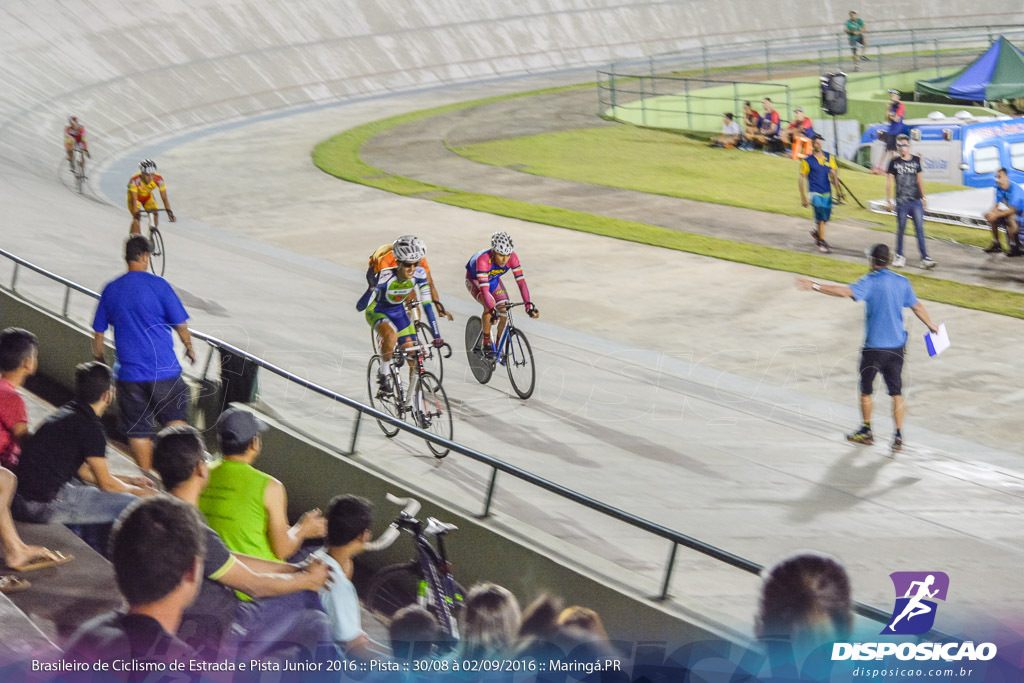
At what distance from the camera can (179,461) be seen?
4371 mm

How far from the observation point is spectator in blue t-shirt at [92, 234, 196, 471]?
6.52 m

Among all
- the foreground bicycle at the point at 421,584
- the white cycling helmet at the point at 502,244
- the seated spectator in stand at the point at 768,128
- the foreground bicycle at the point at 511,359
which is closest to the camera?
the foreground bicycle at the point at 421,584

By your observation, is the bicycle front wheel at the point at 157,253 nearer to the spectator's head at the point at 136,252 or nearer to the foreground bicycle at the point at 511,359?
the foreground bicycle at the point at 511,359

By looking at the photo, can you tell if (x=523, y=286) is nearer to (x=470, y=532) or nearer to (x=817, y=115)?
(x=470, y=532)

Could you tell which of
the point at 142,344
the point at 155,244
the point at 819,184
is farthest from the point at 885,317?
the point at 155,244

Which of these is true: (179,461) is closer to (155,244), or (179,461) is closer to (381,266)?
(381,266)

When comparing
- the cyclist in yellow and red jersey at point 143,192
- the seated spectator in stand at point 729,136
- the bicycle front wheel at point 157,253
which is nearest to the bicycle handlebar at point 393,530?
the bicycle front wheel at point 157,253

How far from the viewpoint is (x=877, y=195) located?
1955 centimetres

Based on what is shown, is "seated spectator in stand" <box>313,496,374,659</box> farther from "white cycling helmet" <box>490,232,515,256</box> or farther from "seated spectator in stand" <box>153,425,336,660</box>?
"white cycling helmet" <box>490,232,515,256</box>

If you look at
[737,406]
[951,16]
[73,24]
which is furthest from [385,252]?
[951,16]

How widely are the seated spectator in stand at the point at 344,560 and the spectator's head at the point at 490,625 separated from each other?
817mm

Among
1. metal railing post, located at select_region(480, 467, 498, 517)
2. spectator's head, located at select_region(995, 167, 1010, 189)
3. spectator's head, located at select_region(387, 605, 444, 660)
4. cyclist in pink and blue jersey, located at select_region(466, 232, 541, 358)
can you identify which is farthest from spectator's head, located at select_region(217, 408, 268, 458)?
spectator's head, located at select_region(995, 167, 1010, 189)

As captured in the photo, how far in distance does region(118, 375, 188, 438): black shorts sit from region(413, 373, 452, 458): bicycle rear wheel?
2.15 meters

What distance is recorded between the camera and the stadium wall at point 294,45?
26.8 meters
